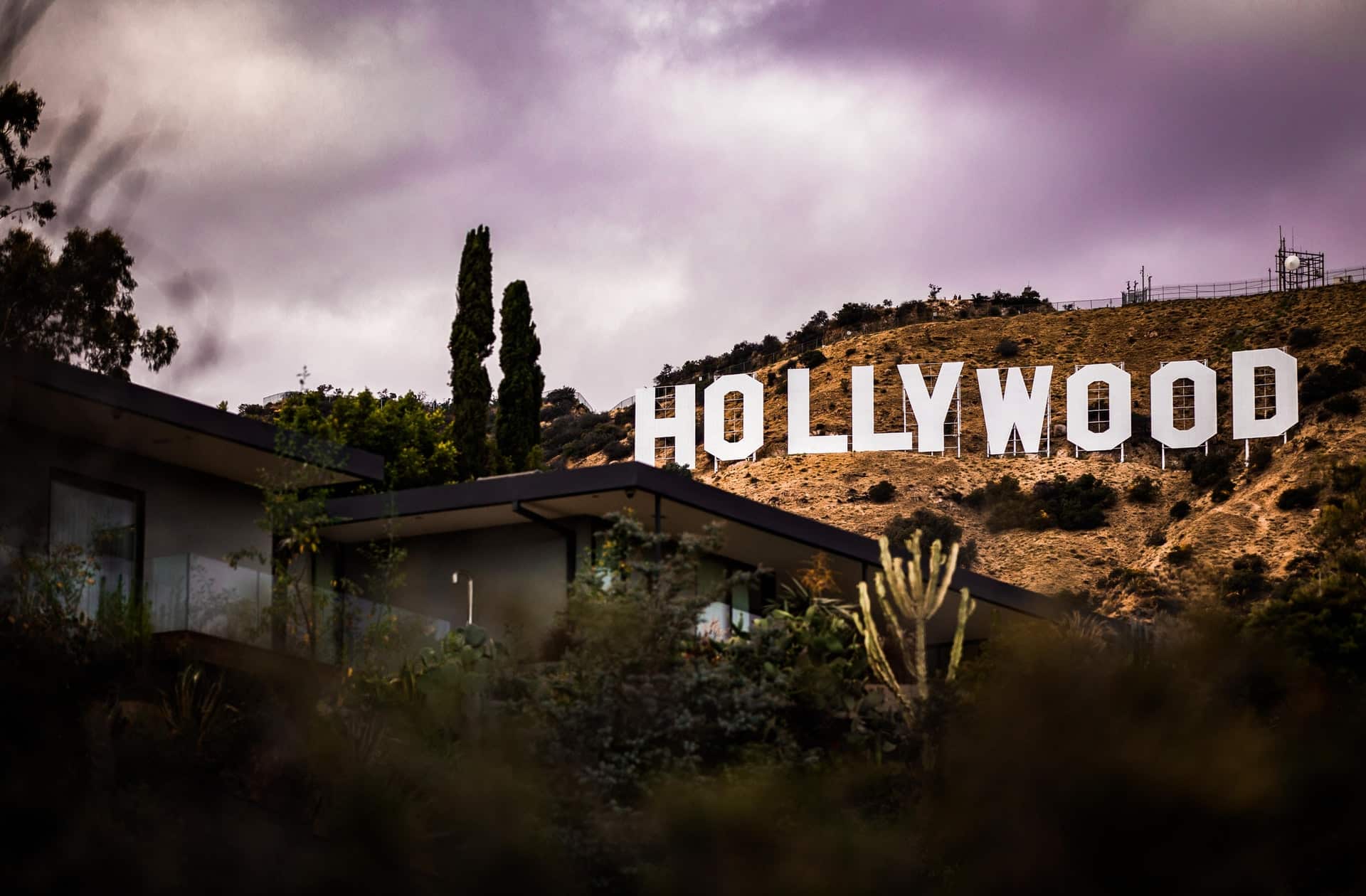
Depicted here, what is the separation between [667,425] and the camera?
2569 inches

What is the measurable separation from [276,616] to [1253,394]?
182 feet

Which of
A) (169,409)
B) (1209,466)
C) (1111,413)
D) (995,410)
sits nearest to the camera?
(169,409)

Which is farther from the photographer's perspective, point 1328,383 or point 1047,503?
point 1328,383

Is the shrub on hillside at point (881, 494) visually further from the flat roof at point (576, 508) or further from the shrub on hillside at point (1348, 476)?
the flat roof at point (576, 508)

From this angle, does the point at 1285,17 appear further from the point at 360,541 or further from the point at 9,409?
the point at 9,409

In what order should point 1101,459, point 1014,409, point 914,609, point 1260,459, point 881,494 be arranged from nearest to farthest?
point 914,609
point 1014,409
point 1260,459
point 881,494
point 1101,459

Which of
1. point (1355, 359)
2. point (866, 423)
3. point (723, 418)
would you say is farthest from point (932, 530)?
point (1355, 359)

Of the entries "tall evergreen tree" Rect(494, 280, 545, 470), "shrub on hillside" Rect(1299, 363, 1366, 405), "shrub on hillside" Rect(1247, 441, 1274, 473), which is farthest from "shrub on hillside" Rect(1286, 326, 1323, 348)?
"tall evergreen tree" Rect(494, 280, 545, 470)

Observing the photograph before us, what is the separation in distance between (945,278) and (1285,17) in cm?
5014

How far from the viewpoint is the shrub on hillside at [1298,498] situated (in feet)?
213

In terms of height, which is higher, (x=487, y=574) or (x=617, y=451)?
(x=617, y=451)

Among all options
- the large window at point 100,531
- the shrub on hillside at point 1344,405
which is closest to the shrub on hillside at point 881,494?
the shrub on hillside at point 1344,405

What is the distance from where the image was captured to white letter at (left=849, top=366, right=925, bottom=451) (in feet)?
209

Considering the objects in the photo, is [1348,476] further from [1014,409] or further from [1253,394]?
[1014,409]
